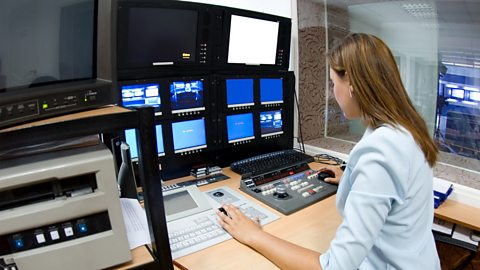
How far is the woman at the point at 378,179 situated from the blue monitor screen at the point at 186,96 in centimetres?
78

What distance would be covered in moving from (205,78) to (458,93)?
4.35ft

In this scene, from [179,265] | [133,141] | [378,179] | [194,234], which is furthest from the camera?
[133,141]

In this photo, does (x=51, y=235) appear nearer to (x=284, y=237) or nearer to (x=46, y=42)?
(x=46, y=42)

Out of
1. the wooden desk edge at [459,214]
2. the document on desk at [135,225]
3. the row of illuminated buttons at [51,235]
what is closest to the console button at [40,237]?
the row of illuminated buttons at [51,235]

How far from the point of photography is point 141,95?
1475 mm

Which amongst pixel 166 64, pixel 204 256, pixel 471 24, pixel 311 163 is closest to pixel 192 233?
pixel 204 256

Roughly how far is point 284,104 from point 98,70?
137 centimetres

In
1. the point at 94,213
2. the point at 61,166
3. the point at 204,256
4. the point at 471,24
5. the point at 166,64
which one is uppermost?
the point at 471,24

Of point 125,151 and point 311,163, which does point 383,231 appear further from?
point 311,163

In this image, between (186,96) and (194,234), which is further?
(186,96)

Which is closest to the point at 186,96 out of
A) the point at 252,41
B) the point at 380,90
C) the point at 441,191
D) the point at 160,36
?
the point at 160,36

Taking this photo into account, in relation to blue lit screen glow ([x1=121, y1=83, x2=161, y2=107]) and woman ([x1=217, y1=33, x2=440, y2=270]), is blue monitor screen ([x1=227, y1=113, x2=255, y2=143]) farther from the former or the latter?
woman ([x1=217, y1=33, x2=440, y2=270])

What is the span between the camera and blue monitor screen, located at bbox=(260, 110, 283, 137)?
192cm

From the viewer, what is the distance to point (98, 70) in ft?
2.49
